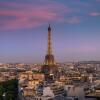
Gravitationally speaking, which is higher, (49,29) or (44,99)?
(49,29)

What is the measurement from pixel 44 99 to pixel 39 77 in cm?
2286

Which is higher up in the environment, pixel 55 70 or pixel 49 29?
pixel 49 29

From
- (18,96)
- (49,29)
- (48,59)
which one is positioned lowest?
(18,96)

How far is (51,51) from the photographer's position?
4497 cm

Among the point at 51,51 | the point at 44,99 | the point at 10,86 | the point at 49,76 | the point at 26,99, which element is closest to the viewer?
the point at 44,99

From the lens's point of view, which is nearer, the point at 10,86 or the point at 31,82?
the point at 10,86

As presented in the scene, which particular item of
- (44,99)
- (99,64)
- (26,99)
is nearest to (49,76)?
(26,99)

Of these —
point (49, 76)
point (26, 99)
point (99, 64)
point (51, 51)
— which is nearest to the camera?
point (26, 99)

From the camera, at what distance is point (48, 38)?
47156 mm

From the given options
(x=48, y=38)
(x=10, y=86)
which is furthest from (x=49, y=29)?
(x=10, y=86)

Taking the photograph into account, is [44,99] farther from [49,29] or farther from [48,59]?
[49,29]

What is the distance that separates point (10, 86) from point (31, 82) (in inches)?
169

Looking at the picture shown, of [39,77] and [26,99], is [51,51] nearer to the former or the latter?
[39,77]

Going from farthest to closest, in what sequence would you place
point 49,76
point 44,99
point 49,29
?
point 49,29 < point 49,76 < point 44,99
